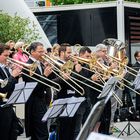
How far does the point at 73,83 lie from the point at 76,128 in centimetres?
71

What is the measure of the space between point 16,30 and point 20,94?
27.1ft

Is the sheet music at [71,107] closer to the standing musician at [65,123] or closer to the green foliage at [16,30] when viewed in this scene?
the standing musician at [65,123]

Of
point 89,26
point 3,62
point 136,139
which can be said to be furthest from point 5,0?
point 3,62

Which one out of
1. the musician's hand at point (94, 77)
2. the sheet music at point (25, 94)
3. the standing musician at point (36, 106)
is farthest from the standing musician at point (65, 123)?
the sheet music at point (25, 94)

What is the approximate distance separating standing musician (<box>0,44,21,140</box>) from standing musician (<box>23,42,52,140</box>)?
646 millimetres

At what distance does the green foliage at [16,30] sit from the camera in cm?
1598

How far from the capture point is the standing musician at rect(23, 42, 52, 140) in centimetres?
892

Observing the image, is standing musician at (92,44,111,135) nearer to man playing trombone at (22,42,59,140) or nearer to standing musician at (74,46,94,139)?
standing musician at (74,46,94,139)

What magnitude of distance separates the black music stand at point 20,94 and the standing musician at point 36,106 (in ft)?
2.73

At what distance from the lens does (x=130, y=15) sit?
55.3ft

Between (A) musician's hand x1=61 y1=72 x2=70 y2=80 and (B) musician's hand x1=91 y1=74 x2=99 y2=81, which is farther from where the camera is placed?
(B) musician's hand x1=91 y1=74 x2=99 y2=81

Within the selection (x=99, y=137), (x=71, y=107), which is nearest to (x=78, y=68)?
(x=71, y=107)

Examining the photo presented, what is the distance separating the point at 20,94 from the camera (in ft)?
26.1

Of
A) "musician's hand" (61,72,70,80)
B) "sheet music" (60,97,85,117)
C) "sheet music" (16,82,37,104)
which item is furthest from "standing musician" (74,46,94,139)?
"sheet music" (16,82,37,104)
